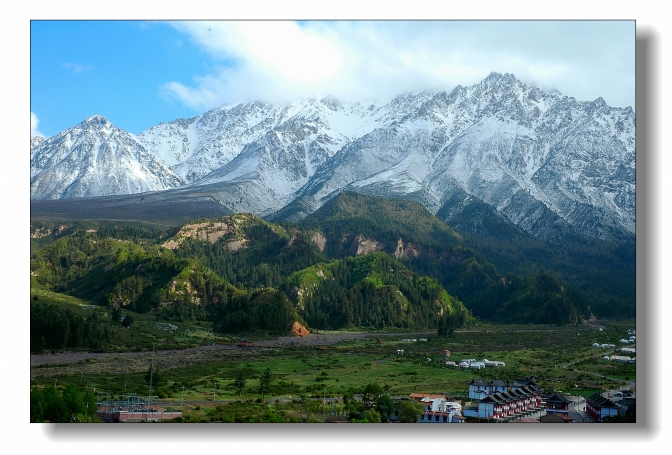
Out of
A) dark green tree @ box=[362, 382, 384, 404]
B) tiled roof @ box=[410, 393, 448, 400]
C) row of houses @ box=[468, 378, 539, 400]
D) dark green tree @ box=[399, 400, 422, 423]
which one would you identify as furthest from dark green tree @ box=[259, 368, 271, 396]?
row of houses @ box=[468, 378, 539, 400]

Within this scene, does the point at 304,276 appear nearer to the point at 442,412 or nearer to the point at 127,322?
the point at 127,322

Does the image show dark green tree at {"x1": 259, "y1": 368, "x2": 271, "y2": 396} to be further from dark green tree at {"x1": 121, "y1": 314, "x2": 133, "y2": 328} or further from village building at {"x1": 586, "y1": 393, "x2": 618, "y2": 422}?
dark green tree at {"x1": 121, "y1": 314, "x2": 133, "y2": 328}

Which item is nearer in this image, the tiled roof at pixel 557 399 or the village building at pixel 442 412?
the village building at pixel 442 412

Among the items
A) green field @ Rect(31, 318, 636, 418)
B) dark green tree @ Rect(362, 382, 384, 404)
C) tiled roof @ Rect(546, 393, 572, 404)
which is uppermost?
dark green tree @ Rect(362, 382, 384, 404)

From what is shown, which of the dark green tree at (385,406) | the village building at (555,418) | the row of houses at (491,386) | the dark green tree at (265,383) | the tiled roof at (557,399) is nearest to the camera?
the village building at (555,418)

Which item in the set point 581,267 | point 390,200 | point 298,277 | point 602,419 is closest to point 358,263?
point 298,277

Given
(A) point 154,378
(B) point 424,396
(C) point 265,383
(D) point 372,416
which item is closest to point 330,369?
(C) point 265,383

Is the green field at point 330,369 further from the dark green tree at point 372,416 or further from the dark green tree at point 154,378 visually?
the dark green tree at point 372,416

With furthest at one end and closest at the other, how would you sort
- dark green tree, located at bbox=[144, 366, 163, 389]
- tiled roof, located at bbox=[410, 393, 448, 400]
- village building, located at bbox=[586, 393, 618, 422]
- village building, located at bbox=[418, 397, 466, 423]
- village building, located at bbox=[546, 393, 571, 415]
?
dark green tree, located at bbox=[144, 366, 163, 389] < tiled roof, located at bbox=[410, 393, 448, 400] < village building, located at bbox=[546, 393, 571, 415] < village building, located at bbox=[418, 397, 466, 423] < village building, located at bbox=[586, 393, 618, 422]

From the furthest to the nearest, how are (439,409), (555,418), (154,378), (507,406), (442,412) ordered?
(154,378)
(439,409)
(442,412)
(507,406)
(555,418)

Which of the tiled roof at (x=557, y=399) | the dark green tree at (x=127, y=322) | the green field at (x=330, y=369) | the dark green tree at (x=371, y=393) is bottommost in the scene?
the green field at (x=330, y=369)

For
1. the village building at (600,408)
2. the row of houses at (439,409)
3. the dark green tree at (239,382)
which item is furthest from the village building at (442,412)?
the dark green tree at (239,382)

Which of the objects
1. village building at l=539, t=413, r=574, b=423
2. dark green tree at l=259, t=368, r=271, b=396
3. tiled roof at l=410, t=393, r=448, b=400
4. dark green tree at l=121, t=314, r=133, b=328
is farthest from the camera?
dark green tree at l=121, t=314, r=133, b=328
